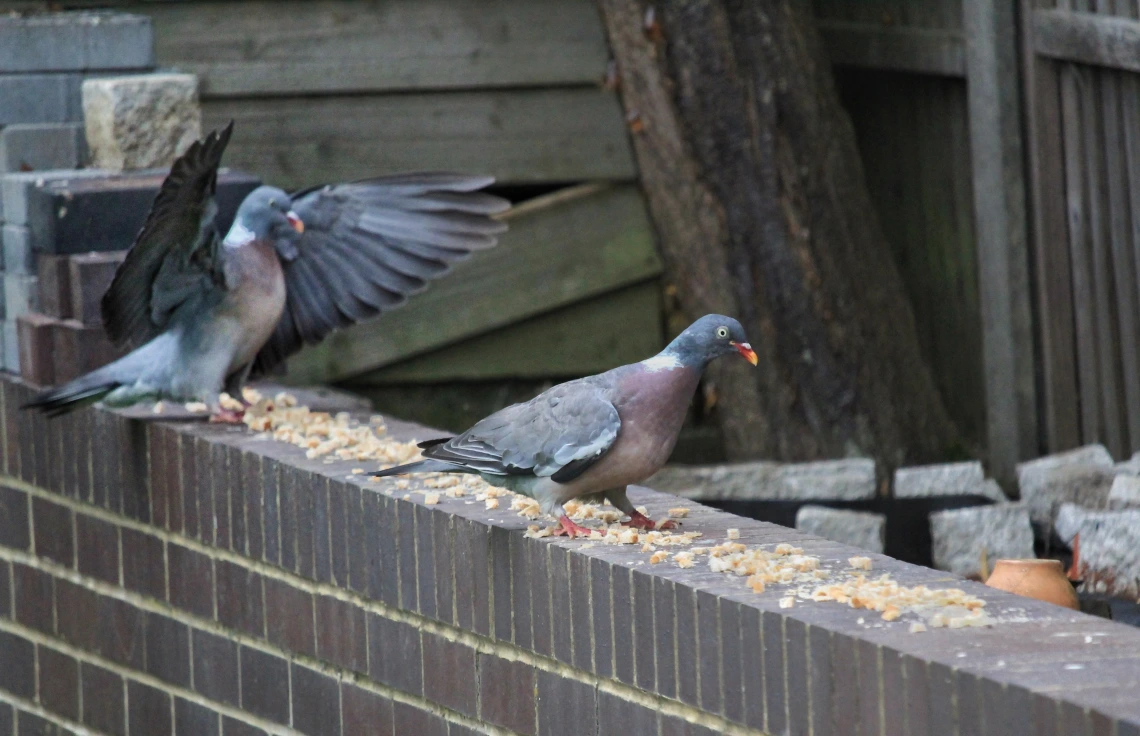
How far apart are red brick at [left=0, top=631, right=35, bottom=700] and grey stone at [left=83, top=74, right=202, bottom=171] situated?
142 centimetres

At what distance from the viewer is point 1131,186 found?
15.3 ft

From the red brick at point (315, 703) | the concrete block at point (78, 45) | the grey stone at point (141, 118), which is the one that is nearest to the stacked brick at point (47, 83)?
the concrete block at point (78, 45)

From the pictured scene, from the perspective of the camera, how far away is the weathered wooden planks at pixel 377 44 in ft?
18.8

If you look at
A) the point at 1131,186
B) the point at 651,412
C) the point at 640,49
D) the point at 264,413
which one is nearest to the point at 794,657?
the point at 651,412

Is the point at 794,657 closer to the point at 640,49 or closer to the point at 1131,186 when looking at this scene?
the point at 1131,186

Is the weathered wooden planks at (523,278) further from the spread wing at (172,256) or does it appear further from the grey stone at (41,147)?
the spread wing at (172,256)

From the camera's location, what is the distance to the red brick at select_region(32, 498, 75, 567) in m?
4.72

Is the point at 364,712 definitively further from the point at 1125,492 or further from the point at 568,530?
the point at 1125,492

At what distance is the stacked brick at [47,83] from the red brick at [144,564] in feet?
3.42

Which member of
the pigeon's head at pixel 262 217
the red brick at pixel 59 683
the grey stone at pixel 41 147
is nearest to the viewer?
the pigeon's head at pixel 262 217

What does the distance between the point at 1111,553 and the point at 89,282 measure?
110 inches

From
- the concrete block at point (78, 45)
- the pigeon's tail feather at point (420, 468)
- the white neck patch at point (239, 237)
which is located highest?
the concrete block at point (78, 45)

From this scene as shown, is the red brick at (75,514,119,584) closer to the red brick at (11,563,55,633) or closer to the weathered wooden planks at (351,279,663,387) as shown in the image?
the red brick at (11,563,55,633)

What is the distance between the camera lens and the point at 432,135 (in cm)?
594
